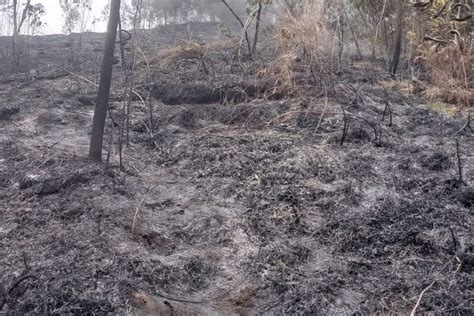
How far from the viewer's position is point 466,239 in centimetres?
260

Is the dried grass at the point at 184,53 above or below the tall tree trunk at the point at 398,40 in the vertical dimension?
below

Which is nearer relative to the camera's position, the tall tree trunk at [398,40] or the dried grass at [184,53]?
the dried grass at [184,53]

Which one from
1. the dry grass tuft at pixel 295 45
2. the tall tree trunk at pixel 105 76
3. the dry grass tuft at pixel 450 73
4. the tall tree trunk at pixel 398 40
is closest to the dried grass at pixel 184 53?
the dry grass tuft at pixel 295 45

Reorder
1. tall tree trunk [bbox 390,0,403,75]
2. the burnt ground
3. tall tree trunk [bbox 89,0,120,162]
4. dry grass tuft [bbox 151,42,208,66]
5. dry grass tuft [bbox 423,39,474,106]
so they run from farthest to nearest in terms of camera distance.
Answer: tall tree trunk [bbox 390,0,403,75] < dry grass tuft [bbox 151,42,208,66] < dry grass tuft [bbox 423,39,474,106] < tall tree trunk [bbox 89,0,120,162] < the burnt ground

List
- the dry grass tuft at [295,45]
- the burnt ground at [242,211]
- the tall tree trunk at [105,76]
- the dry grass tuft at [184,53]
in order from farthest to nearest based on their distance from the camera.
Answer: the dry grass tuft at [184,53] → the dry grass tuft at [295,45] → the tall tree trunk at [105,76] → the burnt ground at [242,211]

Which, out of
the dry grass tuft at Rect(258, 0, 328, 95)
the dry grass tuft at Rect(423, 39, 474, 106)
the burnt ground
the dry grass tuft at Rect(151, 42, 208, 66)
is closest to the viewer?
the burnt ground

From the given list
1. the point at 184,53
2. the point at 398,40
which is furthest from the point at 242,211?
the point at 398,40

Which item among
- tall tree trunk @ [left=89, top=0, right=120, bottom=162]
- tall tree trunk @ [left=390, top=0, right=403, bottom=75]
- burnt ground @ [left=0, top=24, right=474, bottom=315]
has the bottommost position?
burnt ground @ [left=0, top=24, right=474, bottom=315]

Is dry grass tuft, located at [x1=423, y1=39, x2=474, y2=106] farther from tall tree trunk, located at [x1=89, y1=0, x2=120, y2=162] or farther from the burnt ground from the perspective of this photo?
tall tree trunk, located at [x1=89, y1=0, x2=120, y2=162]

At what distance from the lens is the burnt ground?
2291 millimetres

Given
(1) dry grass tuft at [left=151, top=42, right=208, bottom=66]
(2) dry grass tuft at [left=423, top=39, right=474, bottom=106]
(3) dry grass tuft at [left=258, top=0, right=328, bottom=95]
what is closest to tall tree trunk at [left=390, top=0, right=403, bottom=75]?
(2) dry grass tuft at [left=423, top=39, right=474, bottom=106]

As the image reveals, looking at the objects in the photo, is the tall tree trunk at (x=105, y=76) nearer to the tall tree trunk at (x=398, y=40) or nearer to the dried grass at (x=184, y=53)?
the dried grass at (x=184, y=53)

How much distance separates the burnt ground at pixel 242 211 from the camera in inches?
90.2

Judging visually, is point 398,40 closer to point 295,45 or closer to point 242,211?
point 295,45
